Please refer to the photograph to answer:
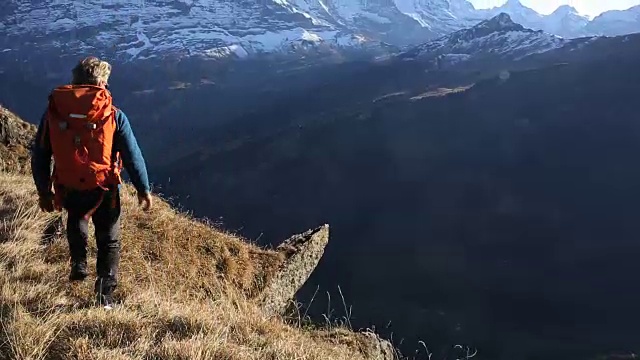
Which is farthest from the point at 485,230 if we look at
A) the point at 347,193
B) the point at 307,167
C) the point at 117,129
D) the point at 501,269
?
the point at 117,129

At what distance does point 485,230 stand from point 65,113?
410 ft

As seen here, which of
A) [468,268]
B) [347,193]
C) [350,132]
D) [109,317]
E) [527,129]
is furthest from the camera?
[350,132]

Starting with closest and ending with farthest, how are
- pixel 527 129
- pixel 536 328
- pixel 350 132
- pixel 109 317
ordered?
pixel 109 317
pixel 536 328
pixel 527 129
pixel 350 132

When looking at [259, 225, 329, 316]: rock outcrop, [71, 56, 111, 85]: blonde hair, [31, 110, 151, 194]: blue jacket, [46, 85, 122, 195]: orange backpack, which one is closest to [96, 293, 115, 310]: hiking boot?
[46, 85, 122, 195]: orange backpack

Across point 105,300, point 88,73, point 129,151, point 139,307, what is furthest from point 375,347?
point 88,73

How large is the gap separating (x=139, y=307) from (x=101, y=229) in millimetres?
952

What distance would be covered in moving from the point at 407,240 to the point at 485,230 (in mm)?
17984

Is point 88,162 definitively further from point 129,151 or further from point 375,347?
point 375,347

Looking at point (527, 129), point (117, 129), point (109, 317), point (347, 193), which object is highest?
point (117, 129)

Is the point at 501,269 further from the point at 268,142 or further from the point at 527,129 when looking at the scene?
the point at 268,142

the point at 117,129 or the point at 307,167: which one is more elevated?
the point at 117,129

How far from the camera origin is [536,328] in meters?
88.1

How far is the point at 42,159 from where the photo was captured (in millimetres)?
4828

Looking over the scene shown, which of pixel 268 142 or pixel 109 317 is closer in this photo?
pixel 109 317
